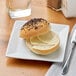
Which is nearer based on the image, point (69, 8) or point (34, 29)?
point (34, 29)

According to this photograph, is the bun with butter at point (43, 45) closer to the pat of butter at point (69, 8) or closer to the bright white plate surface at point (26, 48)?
the bright white plate surface at point (26, 48)

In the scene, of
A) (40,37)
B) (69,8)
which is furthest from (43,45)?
(69,8)

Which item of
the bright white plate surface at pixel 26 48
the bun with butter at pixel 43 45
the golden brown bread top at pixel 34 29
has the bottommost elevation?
the bright white plate surface at pixel 26 48

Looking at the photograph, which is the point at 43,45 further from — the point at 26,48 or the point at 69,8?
the point at 69,8

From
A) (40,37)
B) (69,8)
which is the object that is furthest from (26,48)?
(69,8)

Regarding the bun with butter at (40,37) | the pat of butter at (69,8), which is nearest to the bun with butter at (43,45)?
the bun with butter at (40,37)

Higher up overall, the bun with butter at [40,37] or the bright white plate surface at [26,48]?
the bun with butter at [40,37]
